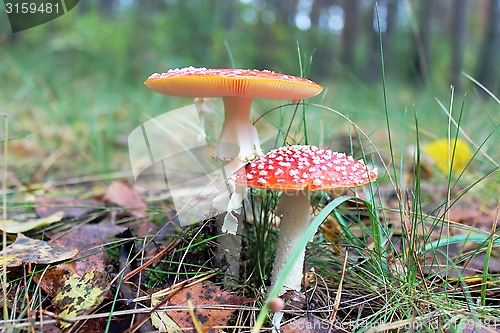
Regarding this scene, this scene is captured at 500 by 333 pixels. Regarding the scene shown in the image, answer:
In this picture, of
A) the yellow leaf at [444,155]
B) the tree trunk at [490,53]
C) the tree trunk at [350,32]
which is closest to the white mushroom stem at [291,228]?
the yellow leaf at [444,155]

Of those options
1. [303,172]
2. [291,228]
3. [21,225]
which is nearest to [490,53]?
[291,228]

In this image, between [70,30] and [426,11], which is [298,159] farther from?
[426,11]

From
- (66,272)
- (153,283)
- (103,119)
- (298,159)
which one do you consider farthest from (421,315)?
(103,119)

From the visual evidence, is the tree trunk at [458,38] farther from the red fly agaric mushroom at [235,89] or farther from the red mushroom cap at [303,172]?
the red mushroom cap at [303,172]

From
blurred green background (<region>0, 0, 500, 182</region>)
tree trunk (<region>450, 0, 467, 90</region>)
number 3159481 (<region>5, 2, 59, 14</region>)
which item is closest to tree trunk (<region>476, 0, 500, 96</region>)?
blurred green background (<region>0, 0, 500, 182</region>)

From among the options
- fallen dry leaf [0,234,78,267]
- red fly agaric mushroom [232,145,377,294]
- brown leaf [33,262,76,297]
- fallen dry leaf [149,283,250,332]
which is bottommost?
fallen dry leaf [149,283,250,332]

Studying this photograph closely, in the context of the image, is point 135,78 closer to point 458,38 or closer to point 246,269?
point 246,269

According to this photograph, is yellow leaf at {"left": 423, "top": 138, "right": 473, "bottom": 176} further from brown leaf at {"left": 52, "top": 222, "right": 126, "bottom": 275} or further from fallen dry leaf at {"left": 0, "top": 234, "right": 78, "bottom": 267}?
fallen dry leaf at {"left": 0, "top": 234, "right": 78, "bottom": 267}
